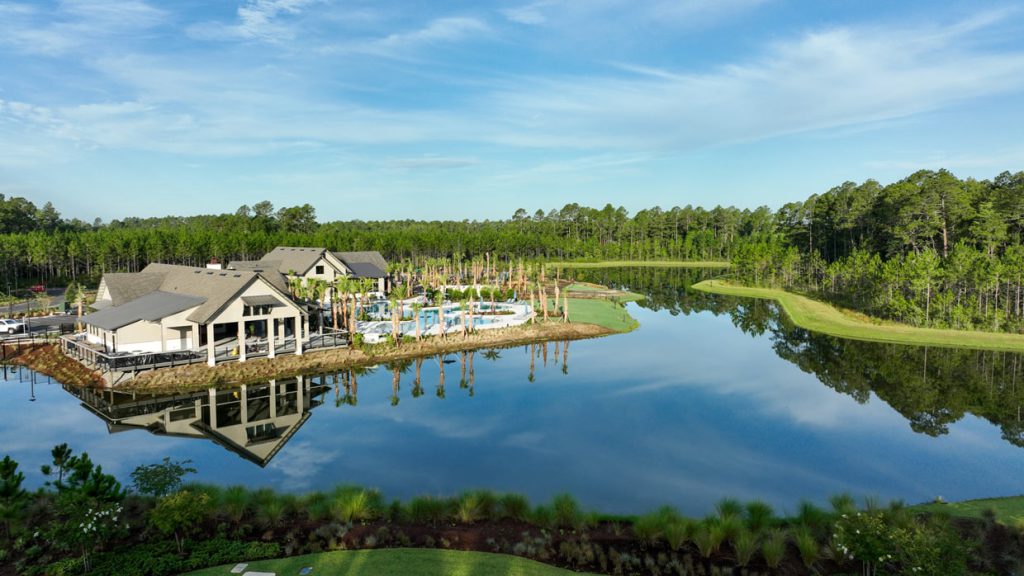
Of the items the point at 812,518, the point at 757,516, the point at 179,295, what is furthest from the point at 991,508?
the point at 179,295

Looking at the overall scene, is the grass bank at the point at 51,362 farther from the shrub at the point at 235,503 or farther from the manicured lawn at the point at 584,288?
the manicured lawn at the point at 584,288

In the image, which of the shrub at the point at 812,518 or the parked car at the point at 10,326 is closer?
the shrub at the point at 812,518

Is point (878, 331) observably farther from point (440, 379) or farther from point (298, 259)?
point (298, 259)

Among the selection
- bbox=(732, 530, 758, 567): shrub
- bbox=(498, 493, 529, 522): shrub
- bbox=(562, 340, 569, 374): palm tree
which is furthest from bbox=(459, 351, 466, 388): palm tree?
bbox=(732, 530, 758, 567): shrub

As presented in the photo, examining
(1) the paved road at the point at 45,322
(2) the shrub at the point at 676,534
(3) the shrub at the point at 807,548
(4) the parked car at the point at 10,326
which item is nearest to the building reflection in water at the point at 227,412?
(1) the paved road at the point at 45,322

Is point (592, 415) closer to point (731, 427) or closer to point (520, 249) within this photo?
point (731, 427)

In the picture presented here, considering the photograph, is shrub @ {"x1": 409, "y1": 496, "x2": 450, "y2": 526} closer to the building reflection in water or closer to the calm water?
the calm water

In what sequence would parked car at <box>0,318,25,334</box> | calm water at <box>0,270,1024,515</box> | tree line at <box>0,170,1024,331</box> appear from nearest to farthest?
calm water at <box>0,270,1024,515</box> → parked car at <box>0,318,25,334</box> → tree line at <box>0,170,1024,331</box>
